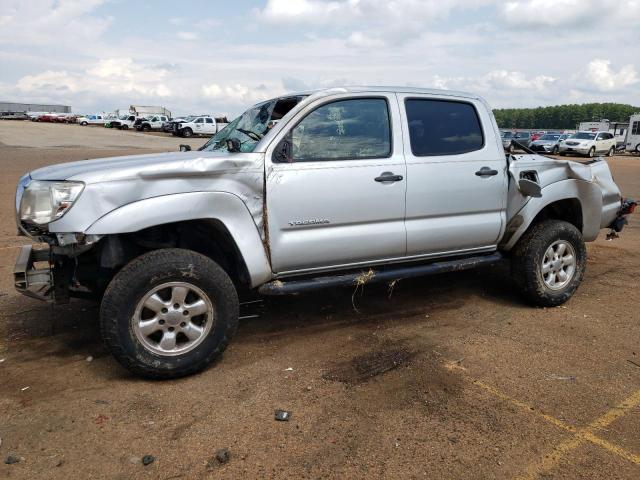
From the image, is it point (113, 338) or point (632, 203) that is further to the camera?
point (632, 203)

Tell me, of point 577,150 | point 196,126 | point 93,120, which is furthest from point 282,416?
point 93,120

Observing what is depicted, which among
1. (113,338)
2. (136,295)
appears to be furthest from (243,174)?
(113,338)

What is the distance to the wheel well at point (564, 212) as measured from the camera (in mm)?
5324

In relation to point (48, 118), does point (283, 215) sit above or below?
below

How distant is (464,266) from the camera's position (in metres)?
4.66

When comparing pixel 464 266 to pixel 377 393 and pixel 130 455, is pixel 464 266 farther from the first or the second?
pixel 130 455

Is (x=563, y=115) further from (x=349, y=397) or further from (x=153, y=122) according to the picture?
(x=349, y=397)

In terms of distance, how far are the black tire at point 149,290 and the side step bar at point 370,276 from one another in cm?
35

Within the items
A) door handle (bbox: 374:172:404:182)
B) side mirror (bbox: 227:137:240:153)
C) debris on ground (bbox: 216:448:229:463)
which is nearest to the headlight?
side mirror (bbox: 227:137:240:153)

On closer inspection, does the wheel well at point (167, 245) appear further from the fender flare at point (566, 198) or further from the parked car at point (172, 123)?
the parked car at point (172, 123)

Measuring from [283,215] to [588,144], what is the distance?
33999mm

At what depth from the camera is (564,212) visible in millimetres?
5527

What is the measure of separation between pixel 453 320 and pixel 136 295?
275cm

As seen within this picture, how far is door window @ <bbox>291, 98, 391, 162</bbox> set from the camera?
3.95 metres
